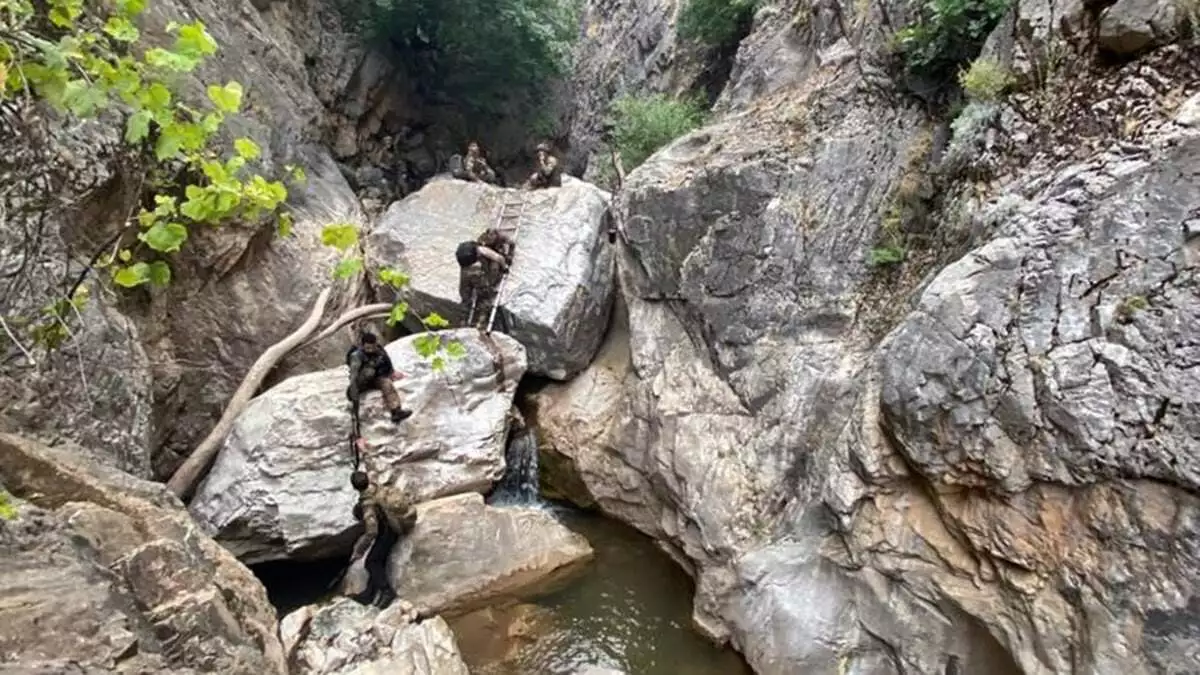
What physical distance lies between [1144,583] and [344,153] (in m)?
14.5

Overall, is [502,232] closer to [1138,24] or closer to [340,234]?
[1138,24]

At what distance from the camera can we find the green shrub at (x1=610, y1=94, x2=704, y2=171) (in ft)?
42.4

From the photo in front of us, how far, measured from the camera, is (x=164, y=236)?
82.4 inches

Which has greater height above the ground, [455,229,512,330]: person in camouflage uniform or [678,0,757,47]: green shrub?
[678,0,757,47]: green shrub

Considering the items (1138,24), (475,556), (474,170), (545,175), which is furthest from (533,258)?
(1138,24)

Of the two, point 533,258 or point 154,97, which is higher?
point 533,258

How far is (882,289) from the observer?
728 centimetres

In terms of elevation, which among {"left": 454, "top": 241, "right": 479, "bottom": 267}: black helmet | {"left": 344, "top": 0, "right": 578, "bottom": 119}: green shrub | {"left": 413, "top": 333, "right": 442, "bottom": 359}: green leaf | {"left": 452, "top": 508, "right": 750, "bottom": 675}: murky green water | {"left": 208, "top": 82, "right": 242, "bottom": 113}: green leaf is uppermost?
{"left": 344, "top": 0, "right": 578, "bottom": 119}: green shrub

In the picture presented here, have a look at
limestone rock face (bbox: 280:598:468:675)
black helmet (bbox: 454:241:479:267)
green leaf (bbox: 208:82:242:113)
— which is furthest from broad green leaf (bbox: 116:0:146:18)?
black helmet (bbox: 454:241:479:267)

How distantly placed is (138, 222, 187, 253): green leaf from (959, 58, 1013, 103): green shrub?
20.7ft

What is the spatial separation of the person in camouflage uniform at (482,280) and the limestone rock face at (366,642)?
4.68 m

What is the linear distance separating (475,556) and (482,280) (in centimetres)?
415

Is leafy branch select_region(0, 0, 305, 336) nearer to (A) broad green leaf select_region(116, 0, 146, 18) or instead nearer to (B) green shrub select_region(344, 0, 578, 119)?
(A) broad green leaf select_region(116, 0, 146, 18)

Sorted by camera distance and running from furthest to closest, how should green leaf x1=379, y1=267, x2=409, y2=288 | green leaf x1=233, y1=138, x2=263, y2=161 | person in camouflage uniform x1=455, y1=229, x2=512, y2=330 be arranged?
person in camouflage uniform x1=455, y1=229, x2=512, y2=330 < green leaf x1=379, y1=267, x2=409, y2=288 < green leaf x1=233, y1=138, x2=263, y2=161
